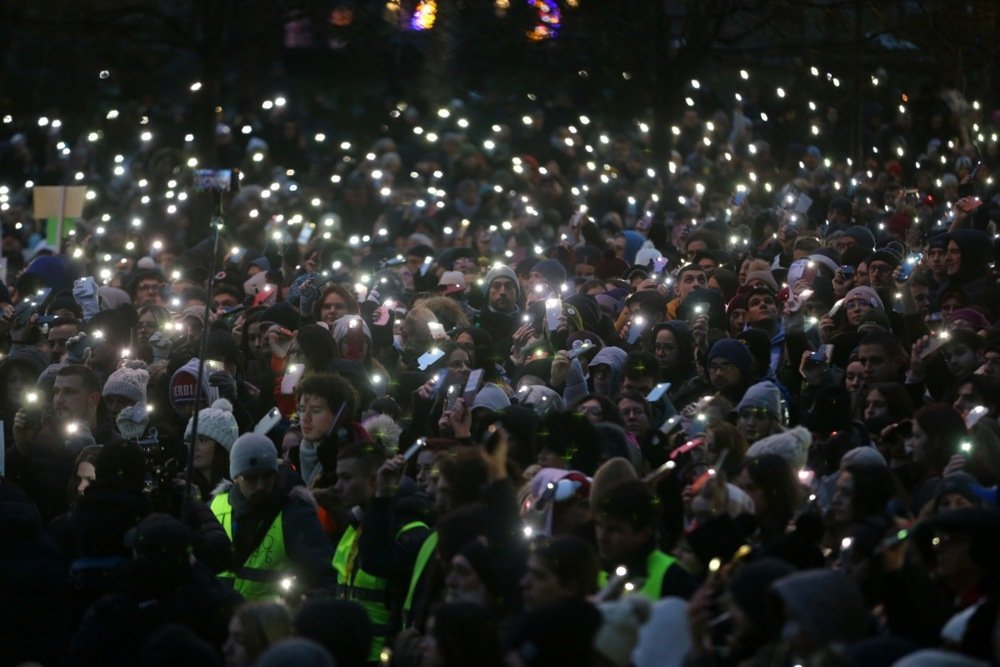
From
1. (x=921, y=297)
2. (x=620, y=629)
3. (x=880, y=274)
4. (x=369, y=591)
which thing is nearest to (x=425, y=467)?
(x=369, y=591)

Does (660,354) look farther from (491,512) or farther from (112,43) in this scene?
(112,43)

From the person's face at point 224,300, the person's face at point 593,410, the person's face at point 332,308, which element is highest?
the person's face at point 593,410

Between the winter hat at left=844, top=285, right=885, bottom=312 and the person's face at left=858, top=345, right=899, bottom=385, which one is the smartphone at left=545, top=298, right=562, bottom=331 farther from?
the person's face at left=858, top=345, right=899, bottom=385

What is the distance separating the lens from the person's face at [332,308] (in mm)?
13375

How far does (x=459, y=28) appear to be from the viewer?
21312 millimetres

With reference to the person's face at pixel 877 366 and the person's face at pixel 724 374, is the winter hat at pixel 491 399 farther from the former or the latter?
the person's face at pixel 877 366

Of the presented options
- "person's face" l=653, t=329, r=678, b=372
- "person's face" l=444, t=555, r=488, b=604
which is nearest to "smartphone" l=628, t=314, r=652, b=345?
"person's face" l=653, t=329, r=678, b=372

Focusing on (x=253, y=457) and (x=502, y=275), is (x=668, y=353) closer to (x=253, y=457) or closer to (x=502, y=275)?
(x=502, y=275)

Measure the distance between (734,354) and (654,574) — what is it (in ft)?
13.2

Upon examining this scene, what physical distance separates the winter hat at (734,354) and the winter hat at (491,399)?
1281mm

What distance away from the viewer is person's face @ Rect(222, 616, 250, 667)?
6.91 meters

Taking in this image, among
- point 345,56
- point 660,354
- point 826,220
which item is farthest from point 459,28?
point 660,354

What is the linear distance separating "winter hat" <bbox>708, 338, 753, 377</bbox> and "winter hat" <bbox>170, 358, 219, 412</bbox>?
2.83 metres

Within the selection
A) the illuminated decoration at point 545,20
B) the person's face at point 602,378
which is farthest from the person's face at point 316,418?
the illuminated decoration at point 545,20
